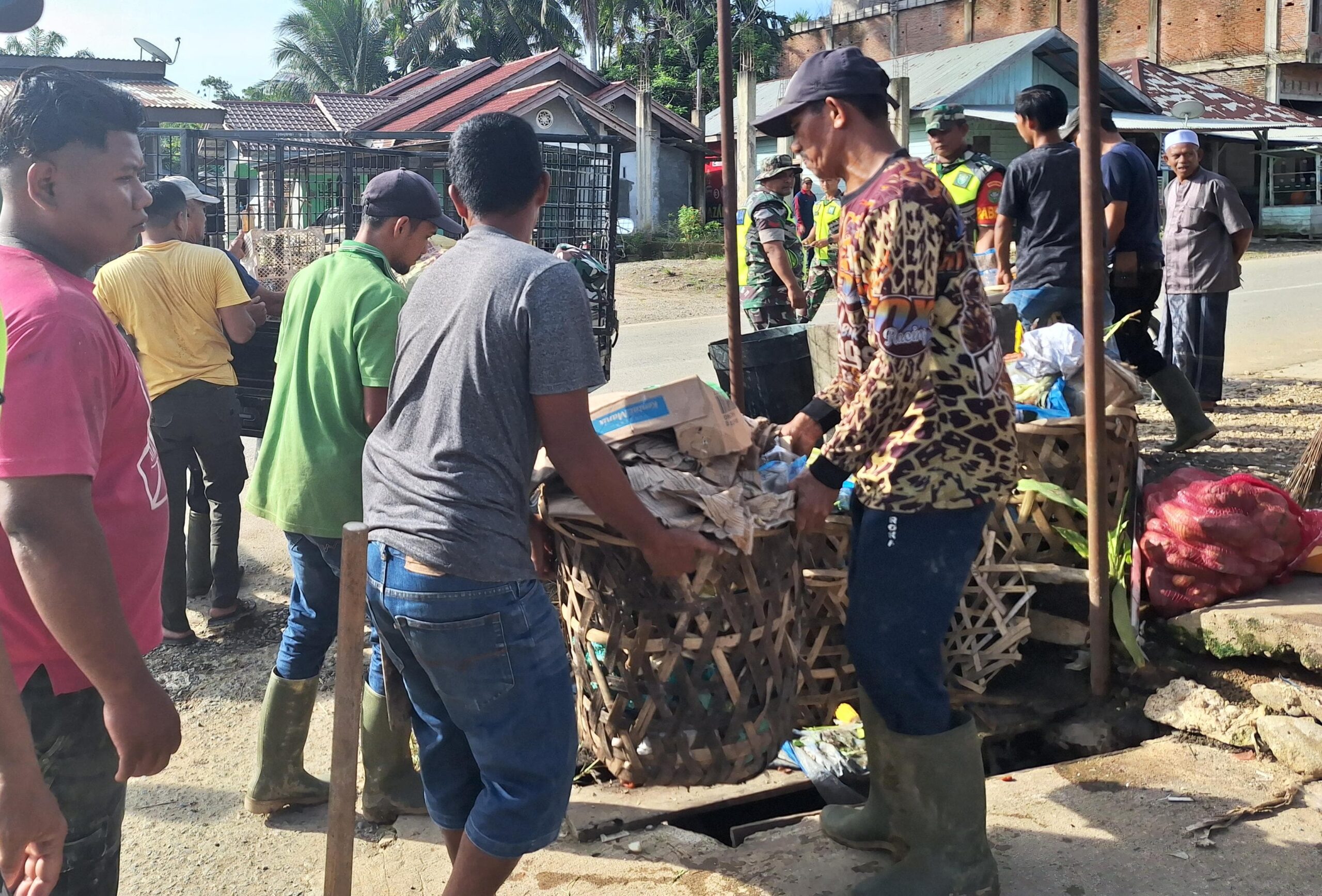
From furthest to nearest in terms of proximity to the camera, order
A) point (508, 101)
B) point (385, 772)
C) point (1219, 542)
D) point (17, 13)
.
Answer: point (508, 101) < point (1219, 542) < point (385, 772) < point (17, 13)

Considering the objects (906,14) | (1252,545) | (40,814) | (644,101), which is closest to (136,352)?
(40,814)

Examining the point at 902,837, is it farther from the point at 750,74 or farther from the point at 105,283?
the point at 750,74

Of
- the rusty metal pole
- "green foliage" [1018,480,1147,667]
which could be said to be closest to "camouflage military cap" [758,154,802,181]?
the rusty metal pole

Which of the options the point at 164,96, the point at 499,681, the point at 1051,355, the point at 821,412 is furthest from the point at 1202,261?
the point at 164,96

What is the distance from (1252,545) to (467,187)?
2887mm

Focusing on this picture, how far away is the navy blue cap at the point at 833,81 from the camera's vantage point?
8.38 feet

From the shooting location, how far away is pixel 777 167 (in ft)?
24.2

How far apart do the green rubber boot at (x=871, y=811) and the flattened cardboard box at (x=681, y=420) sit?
752 mm

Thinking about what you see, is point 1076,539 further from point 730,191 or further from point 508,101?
point 508,101

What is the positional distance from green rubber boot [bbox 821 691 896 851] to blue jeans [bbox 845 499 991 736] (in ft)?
0.28

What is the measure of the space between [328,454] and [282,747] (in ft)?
3.01

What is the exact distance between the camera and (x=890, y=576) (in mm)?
2613

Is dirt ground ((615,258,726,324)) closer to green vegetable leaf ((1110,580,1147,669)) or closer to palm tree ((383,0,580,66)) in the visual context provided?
green vegetable leaf ((1110,580,1147,669))

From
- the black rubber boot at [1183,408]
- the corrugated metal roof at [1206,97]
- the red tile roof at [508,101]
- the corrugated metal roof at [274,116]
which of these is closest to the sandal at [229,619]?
the black rubber boot at [1183,408]
